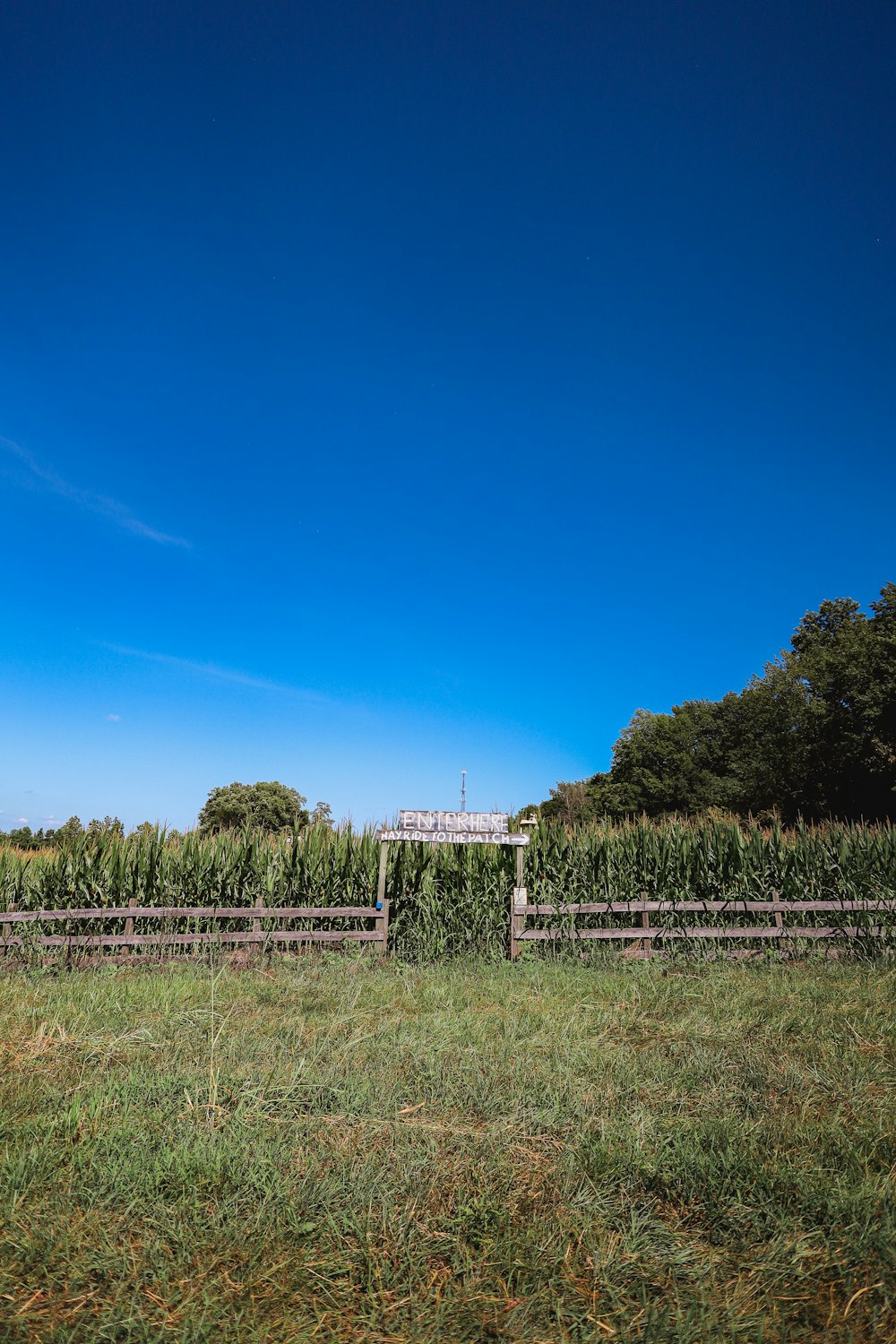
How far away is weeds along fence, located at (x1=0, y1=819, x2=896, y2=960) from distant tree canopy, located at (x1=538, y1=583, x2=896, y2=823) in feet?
30.1

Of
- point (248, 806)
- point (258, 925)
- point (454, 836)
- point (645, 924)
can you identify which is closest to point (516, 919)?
point (454, 836)

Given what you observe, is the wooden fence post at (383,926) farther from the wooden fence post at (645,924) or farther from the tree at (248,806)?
the tree at (248,806)

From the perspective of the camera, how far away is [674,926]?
10.9 metres

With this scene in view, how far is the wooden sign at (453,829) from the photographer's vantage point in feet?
36.1

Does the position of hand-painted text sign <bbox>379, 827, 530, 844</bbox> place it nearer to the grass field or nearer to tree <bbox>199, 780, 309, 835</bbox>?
the grass field

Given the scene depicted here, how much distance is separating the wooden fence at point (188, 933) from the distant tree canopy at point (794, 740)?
1198cm

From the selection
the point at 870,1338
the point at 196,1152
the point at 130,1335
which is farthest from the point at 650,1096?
the point at 130,1335

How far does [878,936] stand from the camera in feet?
35.1

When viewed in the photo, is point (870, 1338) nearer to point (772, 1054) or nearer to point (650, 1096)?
point (650, 1096)

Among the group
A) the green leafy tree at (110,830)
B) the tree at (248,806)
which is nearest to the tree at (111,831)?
the green leafy tree at (110,830)

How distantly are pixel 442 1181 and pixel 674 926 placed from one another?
8603 mm

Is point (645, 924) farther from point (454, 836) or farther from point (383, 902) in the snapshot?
point (383, 902)

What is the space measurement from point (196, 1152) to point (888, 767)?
33.1 m

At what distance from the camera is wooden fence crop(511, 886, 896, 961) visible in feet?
34.5
